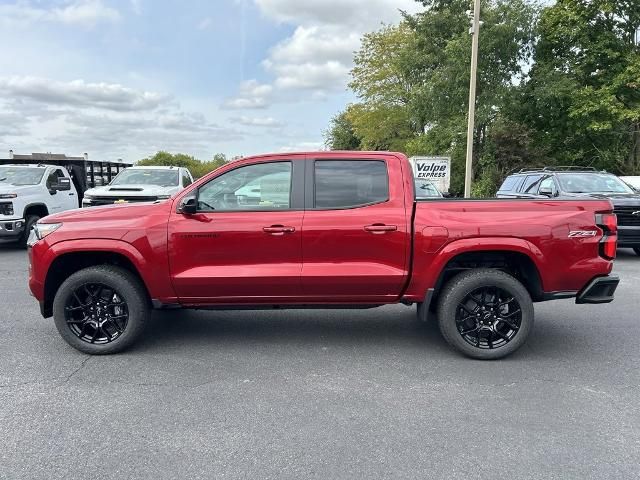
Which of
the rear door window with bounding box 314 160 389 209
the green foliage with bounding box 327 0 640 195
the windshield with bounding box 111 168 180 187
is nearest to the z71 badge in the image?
the rear door window with bounding box 314 160 389 209

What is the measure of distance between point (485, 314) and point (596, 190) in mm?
7574

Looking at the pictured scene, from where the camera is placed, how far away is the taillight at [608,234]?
14.0 ft

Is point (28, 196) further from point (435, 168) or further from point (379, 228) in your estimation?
point (435, 168)

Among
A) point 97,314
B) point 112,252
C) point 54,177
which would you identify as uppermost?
point 54,177

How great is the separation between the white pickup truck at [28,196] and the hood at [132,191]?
0.79 m

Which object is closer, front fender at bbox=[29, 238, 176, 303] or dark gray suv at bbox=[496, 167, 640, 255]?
front fender at bbox=[29, 238, 176, 303]

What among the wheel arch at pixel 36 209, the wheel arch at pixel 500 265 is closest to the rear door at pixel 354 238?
the wheel arch at pixel 500 265

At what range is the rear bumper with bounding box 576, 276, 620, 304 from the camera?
14.1 feet

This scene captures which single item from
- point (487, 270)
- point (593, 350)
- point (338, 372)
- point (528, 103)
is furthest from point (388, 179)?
point (528, 103)

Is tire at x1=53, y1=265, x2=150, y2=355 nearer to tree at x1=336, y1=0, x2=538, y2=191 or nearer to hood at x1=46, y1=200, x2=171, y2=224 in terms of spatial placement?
hood at x1=46, y1=200, x2=171, y2=224

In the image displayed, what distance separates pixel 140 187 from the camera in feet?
37.3

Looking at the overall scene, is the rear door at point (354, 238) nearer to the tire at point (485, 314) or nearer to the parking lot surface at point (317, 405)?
the tire at point (485, 314)

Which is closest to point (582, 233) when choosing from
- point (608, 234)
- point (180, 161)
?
point (608, 234)

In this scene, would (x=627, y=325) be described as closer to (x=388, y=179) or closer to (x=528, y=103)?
(x=388, y=179)
